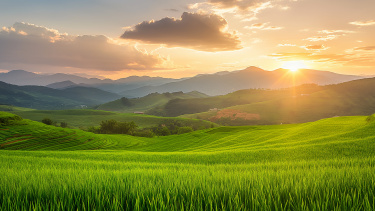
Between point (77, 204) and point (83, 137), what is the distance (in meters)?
82.8

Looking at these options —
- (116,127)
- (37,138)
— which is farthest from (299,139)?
(116,127)

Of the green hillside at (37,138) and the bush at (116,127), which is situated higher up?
the green hillside at (37,138)

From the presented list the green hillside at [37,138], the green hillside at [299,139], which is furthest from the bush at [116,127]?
the green hillside at [37,138]

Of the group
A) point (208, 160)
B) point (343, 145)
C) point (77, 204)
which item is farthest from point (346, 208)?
point (343, 145)

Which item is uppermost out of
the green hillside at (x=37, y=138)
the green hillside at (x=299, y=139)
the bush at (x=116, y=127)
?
the green hillside at (x=299, y=139)

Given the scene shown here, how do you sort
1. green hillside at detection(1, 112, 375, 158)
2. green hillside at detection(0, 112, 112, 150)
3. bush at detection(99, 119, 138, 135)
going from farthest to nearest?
bush at detection(99, 119, 138, 135)
green hillside at detection(0, 112, 112, 150)
green hillside at detection(1, 112, 375, 158)

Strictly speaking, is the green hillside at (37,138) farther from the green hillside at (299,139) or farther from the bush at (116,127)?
the bush at (116,127)

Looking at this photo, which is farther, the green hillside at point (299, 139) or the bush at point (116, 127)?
the bush at point (116, 127)

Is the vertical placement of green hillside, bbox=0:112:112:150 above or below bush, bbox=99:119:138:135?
above

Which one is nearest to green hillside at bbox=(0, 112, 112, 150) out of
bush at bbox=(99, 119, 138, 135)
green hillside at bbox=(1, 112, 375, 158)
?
green hillside at bbox=(1, 112, 375, 158)

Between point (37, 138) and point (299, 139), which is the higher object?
point (299, 139)

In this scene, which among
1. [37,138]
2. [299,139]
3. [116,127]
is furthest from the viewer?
[116,127]

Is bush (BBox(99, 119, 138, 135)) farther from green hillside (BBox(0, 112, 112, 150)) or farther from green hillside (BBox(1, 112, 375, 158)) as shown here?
green hillside (BBox(0, 112, 112, 150))

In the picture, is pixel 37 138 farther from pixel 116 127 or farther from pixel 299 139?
pixel 299 139
